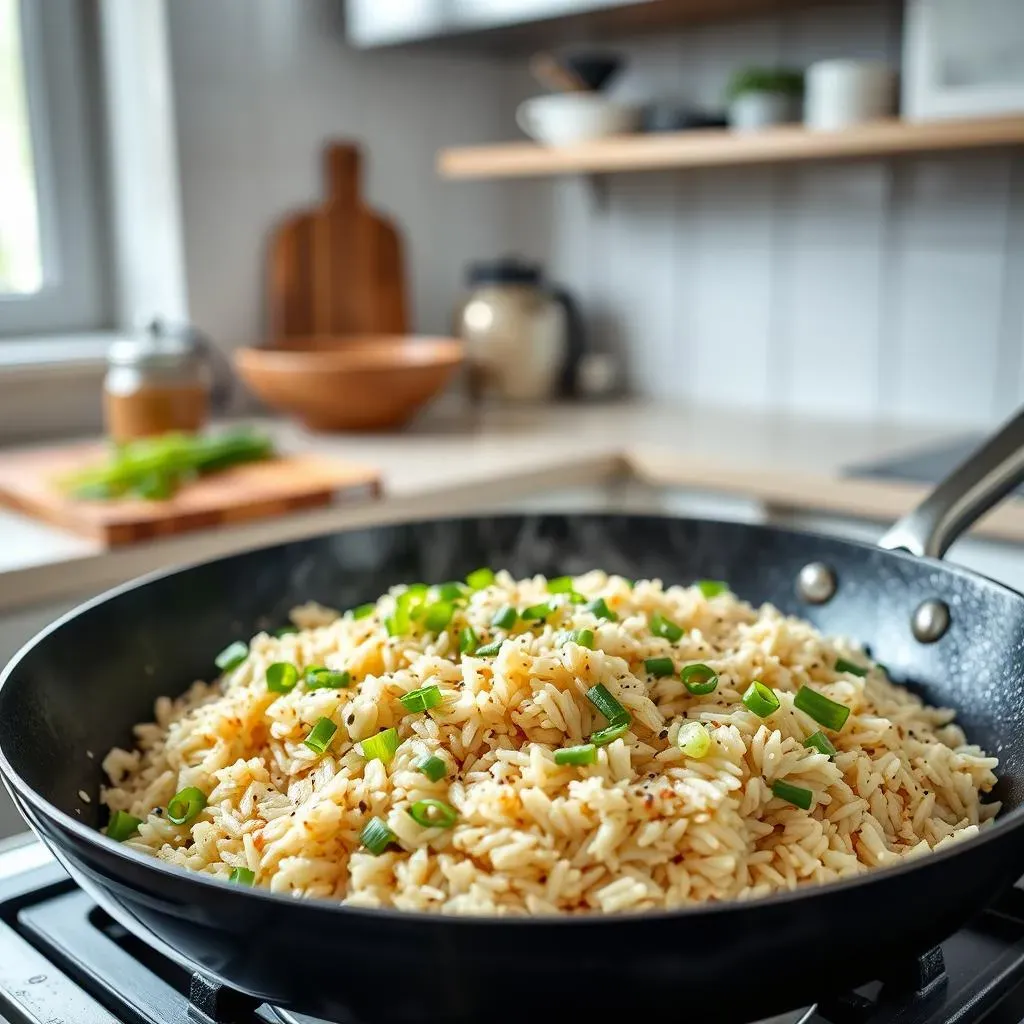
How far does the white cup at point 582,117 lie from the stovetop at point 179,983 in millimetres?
1943

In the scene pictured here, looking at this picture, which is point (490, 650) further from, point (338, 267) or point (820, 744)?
point (338, 267)

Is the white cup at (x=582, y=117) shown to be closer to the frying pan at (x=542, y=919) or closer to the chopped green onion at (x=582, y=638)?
the frying pan at (x=542, y=919)

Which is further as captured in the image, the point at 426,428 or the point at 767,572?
the point at 426,428

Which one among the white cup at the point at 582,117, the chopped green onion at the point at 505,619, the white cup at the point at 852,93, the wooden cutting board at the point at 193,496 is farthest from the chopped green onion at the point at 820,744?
the white cup at the point at 582,117

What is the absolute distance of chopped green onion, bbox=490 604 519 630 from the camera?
85 cm

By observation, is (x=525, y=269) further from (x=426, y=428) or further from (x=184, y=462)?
(x=184, y=462)

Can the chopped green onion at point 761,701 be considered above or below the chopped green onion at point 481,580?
below

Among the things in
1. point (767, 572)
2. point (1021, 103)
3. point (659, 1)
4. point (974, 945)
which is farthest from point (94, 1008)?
point (659, 1)

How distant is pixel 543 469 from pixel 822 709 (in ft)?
4.33

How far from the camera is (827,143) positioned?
2.04 metres

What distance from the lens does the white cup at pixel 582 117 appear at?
240 centimetres

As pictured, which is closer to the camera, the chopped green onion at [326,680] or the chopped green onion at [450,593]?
the chopped green onion at [326,680]

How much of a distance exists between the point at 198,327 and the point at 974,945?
2.18 m

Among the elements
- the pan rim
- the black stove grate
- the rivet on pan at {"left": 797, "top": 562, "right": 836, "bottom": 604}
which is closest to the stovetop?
the black stove grate
